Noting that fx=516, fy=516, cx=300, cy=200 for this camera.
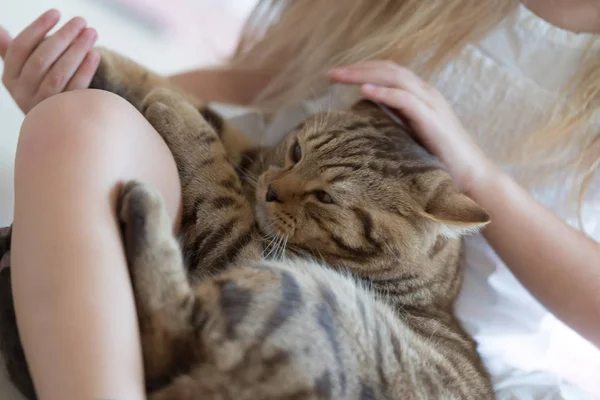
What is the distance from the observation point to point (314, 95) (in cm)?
142

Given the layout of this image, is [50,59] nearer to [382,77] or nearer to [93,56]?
[93,56]

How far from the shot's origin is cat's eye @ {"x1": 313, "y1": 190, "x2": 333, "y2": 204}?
0.97m

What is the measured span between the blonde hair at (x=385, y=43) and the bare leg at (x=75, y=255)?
747 mm

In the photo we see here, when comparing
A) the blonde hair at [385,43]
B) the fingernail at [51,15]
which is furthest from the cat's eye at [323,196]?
the fingernail at [51,15]

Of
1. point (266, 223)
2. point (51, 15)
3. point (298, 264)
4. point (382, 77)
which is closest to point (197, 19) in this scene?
point (51, 15)

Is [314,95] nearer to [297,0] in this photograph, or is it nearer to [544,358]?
[297,0]

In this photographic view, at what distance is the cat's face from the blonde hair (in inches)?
14.2

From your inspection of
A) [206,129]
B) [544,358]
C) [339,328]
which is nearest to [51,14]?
[206,129]

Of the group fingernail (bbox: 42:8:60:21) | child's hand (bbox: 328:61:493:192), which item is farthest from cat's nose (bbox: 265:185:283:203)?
fingernail (bbox: 42:8:60:21)

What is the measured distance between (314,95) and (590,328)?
858 mm

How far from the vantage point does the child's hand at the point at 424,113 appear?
1022mm

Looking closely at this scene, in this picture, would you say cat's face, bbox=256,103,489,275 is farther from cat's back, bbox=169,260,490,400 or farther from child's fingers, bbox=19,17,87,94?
child's fingers, bbox=19,17,87,94

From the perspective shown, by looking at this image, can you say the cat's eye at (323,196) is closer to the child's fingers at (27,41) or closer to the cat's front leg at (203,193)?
the cat's front leg at (203,193)

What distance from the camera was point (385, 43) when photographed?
128 centimetres
